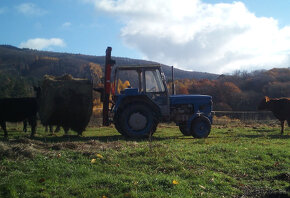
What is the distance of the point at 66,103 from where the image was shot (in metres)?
12.4

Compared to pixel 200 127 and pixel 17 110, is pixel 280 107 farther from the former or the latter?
pixel 17 110

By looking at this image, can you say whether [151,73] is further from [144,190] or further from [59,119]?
[144,190]

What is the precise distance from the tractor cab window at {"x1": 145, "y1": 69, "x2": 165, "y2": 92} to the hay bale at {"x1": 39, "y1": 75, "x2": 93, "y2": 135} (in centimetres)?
259

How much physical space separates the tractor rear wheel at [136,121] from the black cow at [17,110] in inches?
179

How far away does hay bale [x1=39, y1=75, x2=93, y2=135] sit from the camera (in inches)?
488

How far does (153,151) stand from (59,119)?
6010mm

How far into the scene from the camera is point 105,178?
5898mm

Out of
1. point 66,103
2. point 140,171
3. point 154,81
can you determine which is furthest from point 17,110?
point 140,171

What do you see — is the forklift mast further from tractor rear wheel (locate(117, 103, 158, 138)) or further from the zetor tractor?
tractor rear wheel (locate(117, 103, 158, 138))

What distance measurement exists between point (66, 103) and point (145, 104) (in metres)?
3.32

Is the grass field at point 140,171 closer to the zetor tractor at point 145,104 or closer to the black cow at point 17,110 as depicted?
the zetor tractor at point 145,104

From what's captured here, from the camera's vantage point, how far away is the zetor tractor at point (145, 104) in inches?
454

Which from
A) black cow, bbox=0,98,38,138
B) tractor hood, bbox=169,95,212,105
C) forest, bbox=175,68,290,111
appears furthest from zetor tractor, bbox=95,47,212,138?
forest, bbox=175,68,290,111

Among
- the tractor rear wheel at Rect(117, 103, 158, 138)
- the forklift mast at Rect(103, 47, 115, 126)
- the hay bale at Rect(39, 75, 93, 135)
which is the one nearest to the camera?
the tractor rear wheel at Rect(117, 103, 158, 138)
